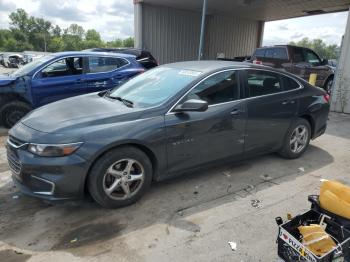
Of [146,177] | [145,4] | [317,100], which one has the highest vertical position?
[145,4]

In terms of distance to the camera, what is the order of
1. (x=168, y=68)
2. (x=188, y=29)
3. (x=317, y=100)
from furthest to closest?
(x=188, y=29) → (x=317, y=100) → (x=168, y=68)

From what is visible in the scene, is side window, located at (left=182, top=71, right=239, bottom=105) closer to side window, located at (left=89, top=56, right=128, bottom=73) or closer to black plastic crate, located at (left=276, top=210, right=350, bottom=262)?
black plastic crate, located at (left=276, top=210, right=350, bottom=262)

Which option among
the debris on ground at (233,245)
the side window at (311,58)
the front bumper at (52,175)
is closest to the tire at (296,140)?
the debris on ground at (233,245)

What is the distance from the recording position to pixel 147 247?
9.49ft

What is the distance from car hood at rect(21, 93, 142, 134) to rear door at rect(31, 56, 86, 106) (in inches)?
118

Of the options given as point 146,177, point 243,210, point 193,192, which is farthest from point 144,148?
point 243,210

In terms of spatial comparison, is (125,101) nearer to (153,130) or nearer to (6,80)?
(153,130)

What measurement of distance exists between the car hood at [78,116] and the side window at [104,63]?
342cm

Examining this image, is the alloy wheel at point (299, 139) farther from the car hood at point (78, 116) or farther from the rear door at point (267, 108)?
the car hood at point (78, 116)

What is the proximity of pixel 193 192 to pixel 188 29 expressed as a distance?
16.8 metres

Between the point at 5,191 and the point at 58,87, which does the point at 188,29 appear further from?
the point at 5,191

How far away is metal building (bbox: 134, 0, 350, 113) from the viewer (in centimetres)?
1617

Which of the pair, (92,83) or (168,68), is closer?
(168,68)

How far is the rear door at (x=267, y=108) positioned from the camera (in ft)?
14.2
